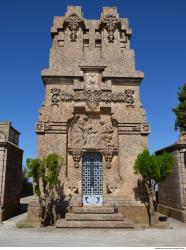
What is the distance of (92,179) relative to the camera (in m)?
15.8

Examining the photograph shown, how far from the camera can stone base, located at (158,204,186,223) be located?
1512 centimetres

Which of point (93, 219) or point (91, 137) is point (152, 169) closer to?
point (93, 219)

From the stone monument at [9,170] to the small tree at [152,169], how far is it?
330 inches

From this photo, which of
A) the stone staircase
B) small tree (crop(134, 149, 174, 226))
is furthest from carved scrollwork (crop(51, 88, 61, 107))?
the stone staircase

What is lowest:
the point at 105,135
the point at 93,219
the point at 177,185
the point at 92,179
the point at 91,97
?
the point at 93,219

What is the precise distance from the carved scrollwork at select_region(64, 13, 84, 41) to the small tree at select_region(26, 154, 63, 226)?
990 cm

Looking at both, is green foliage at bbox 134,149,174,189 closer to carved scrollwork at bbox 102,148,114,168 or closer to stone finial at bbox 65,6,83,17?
carved scrollwork at bbox 102,148,114,168

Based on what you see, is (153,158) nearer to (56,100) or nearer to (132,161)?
(132,161)

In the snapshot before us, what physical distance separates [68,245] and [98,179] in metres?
6.63

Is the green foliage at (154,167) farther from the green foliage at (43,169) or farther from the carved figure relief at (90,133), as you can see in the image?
the green foliage at (43,169)

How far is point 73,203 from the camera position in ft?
48.1

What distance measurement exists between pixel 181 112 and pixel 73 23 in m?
12.8

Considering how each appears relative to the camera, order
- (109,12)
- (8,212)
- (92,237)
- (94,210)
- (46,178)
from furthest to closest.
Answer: (109,12) < (8,212) < (94,210) < (46,178) < (92,237)

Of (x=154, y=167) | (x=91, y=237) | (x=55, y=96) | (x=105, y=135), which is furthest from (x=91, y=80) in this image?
(x=91, y=237)
